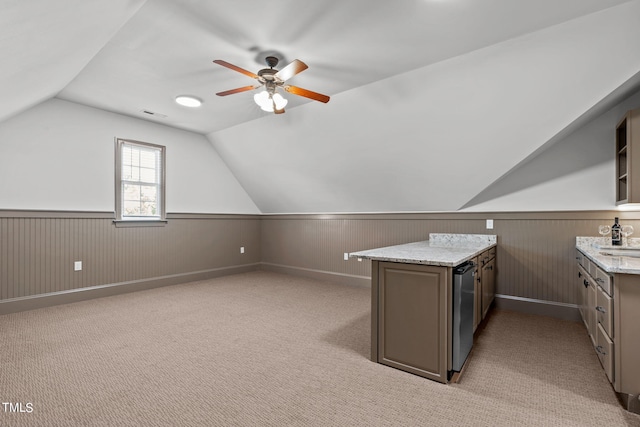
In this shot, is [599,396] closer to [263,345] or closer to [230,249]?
[263,345]

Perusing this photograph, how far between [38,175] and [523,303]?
251 inches

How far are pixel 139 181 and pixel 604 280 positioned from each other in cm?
575

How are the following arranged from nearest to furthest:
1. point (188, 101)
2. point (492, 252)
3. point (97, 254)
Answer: point (492, 252), point (188, 101), point (97, 254)

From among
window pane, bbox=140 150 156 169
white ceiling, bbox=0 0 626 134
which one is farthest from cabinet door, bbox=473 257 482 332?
window pane, bbox=140 150 156 169

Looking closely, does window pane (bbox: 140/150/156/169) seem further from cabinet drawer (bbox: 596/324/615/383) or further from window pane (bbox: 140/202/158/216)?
cabinet drawer (bbox: 596/324/615/383)

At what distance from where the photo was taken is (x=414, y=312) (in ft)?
7.75

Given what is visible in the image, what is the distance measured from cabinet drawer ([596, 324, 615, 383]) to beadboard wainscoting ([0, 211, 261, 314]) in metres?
5.52

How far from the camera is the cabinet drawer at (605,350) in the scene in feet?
6.68

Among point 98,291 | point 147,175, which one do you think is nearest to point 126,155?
point 147,175

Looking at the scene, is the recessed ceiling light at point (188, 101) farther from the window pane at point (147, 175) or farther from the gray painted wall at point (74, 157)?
the window pane at point (147, 175)

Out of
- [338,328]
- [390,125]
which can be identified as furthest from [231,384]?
[390,125]

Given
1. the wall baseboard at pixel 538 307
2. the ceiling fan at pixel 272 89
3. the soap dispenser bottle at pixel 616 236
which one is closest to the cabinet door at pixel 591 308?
the soap dispenser bottle at pixel 616 236

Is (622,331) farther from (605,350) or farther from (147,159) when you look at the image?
(147,159)

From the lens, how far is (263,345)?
288cm
